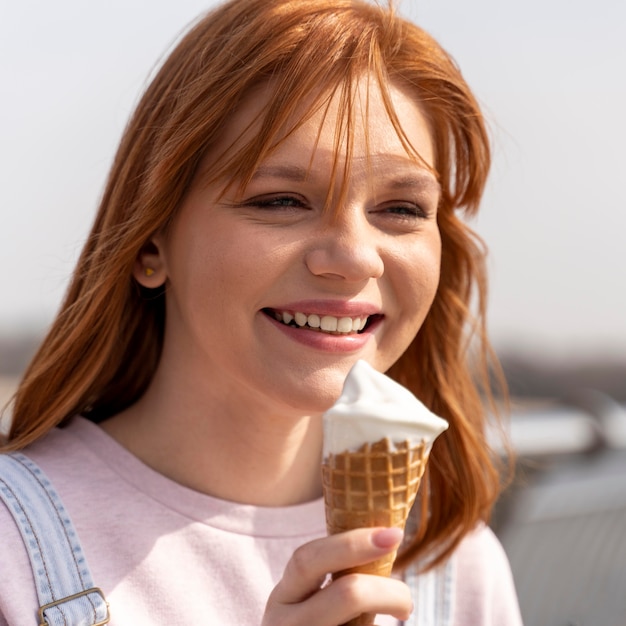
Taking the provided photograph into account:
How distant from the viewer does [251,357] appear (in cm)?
252

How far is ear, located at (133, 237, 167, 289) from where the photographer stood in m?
2.80

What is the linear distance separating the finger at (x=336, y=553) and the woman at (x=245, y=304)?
6 centimetres

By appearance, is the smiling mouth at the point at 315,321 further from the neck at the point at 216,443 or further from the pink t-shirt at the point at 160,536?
the pink t-shirt at the point at 160,536

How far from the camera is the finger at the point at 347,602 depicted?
2000 millimetres

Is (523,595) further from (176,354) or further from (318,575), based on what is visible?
(318,575)

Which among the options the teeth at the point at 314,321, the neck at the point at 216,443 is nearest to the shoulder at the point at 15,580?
the neck at the point at 216,443

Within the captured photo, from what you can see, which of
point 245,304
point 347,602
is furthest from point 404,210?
point 347,602

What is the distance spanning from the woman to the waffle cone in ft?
0.43

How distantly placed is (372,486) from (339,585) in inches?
8.8

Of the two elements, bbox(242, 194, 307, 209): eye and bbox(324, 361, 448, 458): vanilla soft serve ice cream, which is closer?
bbox(324, 361, 448, 458): vanilla soft serve ice cream

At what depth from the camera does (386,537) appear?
6.59 ft

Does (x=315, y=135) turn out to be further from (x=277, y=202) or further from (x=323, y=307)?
(x=323, y=307)

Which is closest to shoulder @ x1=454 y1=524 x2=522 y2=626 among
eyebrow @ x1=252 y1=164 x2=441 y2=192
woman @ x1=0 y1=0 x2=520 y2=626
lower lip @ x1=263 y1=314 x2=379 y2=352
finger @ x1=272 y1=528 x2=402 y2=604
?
woman @ x1=0 y1=0 x2=520 y2=626

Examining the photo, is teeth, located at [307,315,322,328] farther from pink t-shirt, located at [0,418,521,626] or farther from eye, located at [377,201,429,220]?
pink t-shirt, located at [0,418,521,626]
